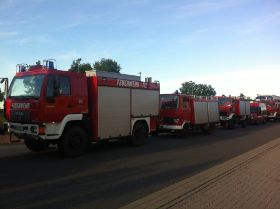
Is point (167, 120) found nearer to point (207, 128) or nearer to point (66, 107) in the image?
point (207, 128)

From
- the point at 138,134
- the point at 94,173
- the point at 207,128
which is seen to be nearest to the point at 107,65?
the point at 207,128

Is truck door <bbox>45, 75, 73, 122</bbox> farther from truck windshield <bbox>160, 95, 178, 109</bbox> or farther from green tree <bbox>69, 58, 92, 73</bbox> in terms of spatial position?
green tree <bbox>69, 58, 92, 73</bbox>

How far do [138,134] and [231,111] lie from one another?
15.8m

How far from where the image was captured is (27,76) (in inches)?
476

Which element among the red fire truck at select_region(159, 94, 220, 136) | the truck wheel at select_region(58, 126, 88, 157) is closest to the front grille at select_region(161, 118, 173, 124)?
the red fire truck at select_region(159, 94, 220, 136)

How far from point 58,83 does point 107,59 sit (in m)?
88.8

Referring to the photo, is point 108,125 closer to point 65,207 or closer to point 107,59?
point 65,207

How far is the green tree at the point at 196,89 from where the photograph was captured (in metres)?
135

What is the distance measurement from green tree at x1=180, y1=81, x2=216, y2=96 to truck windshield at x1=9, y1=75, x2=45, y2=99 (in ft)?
396

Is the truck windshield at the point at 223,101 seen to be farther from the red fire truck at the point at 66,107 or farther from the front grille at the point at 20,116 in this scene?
the front grille at the point at 20,116

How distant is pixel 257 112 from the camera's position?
37.2 metres

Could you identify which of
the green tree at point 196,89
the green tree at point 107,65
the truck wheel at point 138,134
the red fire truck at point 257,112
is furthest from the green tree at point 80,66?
the truck wheel at point 138,134

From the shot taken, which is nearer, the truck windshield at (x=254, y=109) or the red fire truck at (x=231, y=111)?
the red fire truck at (x=231, y=111)

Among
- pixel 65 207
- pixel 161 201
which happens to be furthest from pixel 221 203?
pixel 65 207
